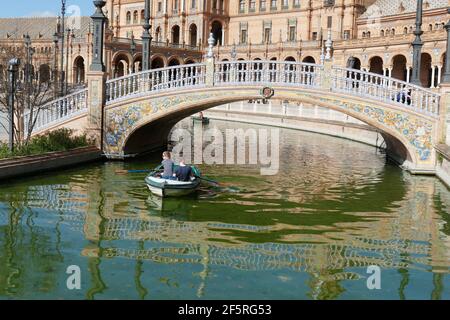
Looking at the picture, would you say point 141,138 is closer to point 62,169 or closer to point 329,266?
point 62,169

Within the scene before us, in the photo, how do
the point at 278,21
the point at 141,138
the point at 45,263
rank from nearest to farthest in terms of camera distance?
the point at 45,263
the point at 141,138
the point at 278,21

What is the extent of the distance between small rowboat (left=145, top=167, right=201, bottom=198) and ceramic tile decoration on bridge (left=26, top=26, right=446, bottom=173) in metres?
6.12

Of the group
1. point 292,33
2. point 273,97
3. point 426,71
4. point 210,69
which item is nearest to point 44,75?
point 210,69

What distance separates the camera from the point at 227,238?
39.2ft

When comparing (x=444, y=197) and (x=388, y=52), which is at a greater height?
(x=388, y=52)

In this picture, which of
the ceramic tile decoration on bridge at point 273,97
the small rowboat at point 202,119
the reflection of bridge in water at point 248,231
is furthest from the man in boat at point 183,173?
the small rowboat at point 202,119

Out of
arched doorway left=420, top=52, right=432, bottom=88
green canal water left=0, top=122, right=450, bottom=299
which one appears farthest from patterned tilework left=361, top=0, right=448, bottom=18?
green canal water left=0, top=122, right=450, bottom=299

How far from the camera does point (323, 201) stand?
1609 centimetres

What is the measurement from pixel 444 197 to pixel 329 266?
7.86 meters

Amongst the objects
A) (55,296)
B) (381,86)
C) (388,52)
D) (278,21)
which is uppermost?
(278,21)

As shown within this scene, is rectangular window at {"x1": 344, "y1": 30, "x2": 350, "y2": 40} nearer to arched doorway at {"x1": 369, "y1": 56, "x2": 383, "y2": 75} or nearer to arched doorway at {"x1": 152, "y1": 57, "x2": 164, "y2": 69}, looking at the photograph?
arched doorway at {"x1": 369, "y1": 56, "x2": 383, "y2": 75}

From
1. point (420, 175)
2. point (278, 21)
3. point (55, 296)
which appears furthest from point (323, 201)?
point (278, 21)
